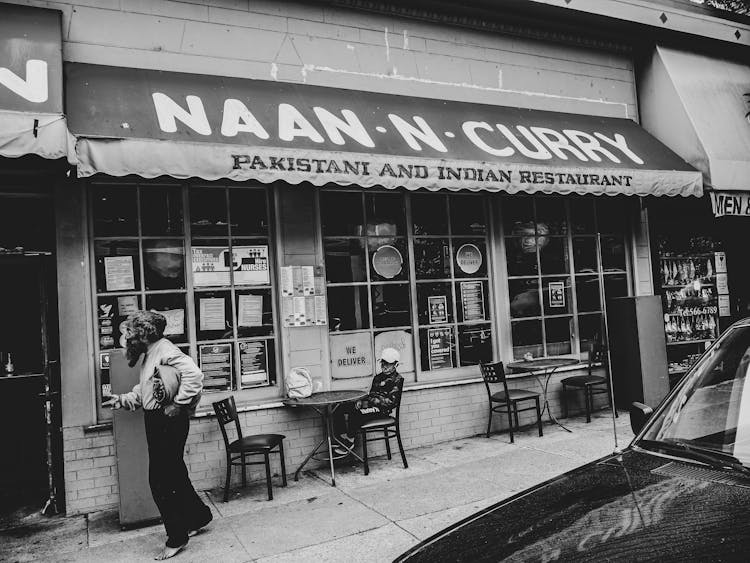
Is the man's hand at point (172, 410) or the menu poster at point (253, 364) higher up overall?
the menu poster at point (253, 364)

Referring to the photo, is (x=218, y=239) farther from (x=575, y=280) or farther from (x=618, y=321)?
(x=618, y=321)

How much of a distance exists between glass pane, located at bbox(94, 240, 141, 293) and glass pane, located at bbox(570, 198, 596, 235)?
5.82 meters

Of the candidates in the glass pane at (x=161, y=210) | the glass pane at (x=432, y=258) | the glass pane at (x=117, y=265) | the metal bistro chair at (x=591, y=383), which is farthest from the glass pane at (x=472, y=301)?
the glass pane at (x=117, y=265)

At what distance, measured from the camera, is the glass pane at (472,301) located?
311 inches

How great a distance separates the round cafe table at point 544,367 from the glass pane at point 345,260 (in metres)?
2.22

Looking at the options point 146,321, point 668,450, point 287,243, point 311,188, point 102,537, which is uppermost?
point 311,188

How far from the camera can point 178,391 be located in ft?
15.9

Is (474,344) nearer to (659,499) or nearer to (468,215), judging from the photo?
(468,215)

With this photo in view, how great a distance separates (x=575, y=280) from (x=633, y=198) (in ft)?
5.27

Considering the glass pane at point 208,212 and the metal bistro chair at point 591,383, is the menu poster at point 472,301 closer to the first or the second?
the metal bistro chair at point 591,383

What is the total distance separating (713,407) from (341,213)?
16.1 ft

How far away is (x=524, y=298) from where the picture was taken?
27.4 feet

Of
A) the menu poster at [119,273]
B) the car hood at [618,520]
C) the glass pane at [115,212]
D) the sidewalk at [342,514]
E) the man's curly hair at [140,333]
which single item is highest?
the glass pane at [115,212]

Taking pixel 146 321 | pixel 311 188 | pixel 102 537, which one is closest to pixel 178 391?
pixel 146 321
